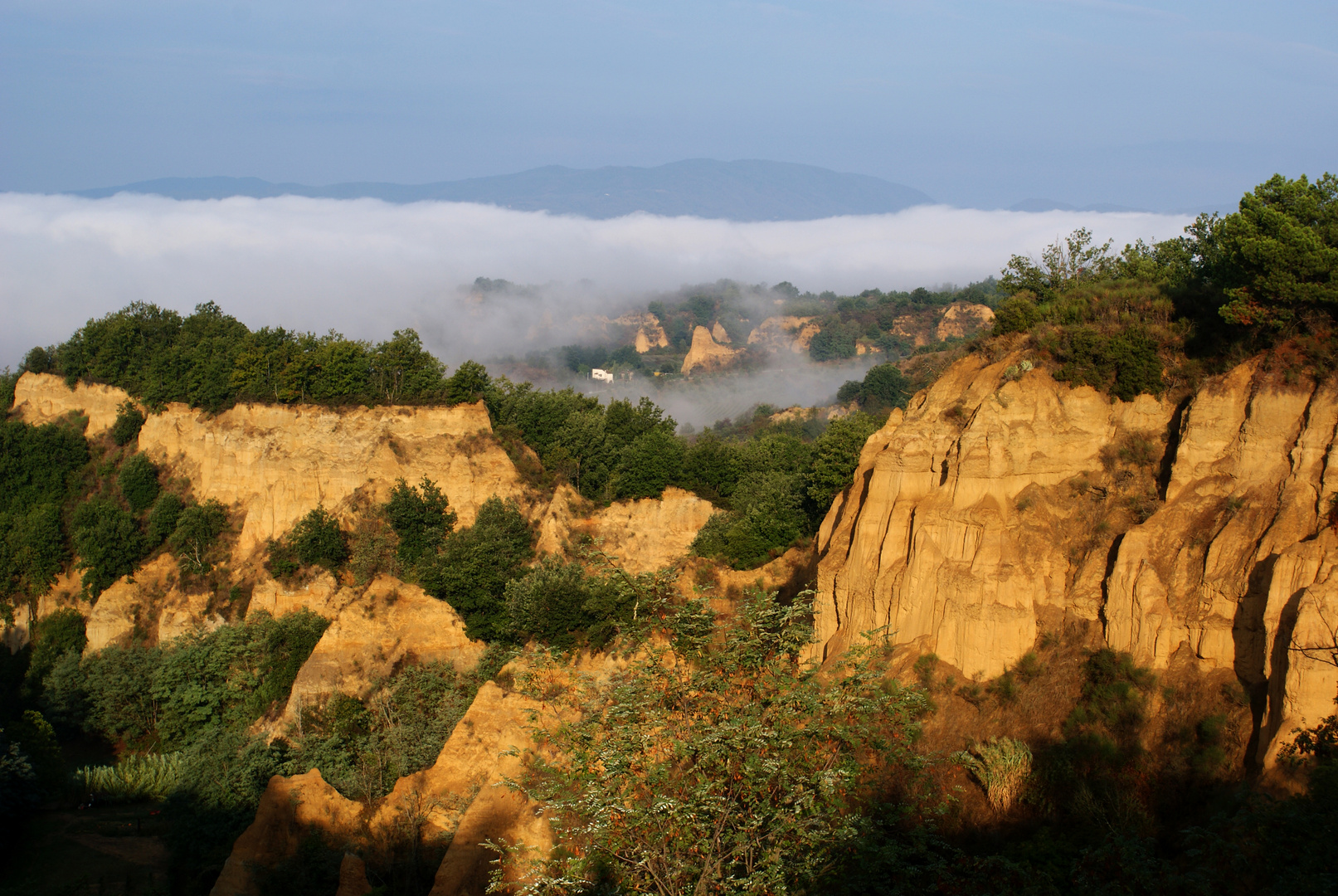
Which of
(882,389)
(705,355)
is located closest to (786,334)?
(705,355)

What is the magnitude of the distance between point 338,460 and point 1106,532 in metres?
30.0

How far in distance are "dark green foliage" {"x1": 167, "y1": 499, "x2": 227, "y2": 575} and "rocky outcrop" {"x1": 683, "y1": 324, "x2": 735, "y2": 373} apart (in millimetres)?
106708

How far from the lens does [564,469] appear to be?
129ft

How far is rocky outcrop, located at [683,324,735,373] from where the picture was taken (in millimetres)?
144837

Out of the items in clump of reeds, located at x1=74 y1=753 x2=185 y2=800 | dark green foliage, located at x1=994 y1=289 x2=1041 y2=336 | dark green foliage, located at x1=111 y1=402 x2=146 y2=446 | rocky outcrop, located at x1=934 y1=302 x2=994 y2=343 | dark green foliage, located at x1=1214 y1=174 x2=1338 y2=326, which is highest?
rocky outcrop, located at x1=934 y1=302 x2=994 y2=343

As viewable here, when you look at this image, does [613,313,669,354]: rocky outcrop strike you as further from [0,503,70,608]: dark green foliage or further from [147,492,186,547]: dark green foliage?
[147,492,186,547]: dark green foliage

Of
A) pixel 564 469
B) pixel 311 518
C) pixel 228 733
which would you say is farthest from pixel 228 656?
pixel 564 469

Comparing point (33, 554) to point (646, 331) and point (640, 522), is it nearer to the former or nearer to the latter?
point (640, 522)

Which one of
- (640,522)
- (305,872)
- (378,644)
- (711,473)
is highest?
(711,473)

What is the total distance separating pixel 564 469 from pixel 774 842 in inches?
1082

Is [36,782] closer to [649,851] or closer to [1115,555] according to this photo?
[649,851]

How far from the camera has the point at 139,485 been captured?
4188cm

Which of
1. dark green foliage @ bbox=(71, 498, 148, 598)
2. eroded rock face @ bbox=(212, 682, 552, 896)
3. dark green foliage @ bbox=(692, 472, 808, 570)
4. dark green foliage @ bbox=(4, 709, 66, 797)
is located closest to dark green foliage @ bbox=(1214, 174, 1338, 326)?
dark green foliage @ bbox=(692, 472, 808, 570)

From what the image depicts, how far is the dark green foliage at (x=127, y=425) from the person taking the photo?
44.9 m
